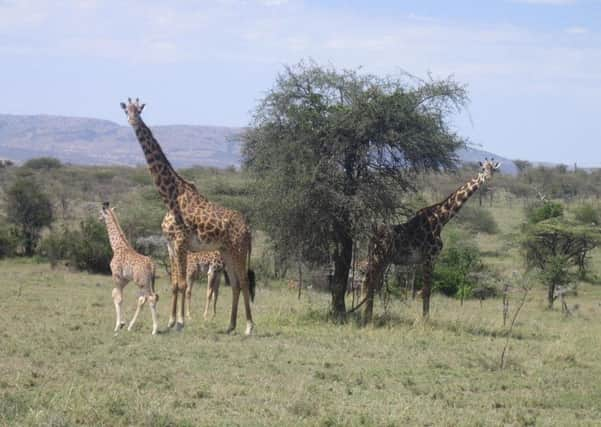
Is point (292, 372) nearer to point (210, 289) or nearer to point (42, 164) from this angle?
point (210, 289)

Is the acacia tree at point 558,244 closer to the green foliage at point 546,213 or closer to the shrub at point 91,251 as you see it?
the green foliage at point 546,213

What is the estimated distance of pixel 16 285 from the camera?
21.4 meters

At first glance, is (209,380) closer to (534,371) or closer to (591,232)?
(534,371)

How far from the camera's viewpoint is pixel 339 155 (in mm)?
15445

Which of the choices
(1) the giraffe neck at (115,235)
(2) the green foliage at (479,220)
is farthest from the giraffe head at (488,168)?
(2) the green foliage at (479,220)

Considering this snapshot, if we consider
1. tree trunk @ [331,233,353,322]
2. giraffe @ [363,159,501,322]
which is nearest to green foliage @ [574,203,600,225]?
giraffe @ [363,159,501,322]

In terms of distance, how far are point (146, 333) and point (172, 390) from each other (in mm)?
4032

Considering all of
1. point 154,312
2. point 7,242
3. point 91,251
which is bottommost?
point 7,242

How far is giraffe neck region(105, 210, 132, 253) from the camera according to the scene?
14391 mm

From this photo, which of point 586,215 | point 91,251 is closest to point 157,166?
point 91,251

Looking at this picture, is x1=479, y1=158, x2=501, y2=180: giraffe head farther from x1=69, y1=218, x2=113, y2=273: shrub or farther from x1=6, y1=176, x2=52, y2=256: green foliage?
x1=6, y1=176, x2=52, y2=256: green foliage

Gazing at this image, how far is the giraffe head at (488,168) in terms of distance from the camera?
16.4 meters

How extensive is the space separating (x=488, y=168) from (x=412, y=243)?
83.8 inches

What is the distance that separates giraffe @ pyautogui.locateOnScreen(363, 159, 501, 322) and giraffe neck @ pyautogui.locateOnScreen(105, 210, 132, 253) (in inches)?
161
